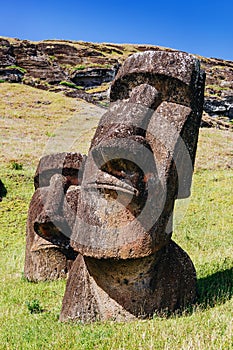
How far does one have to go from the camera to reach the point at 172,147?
4.30 metres

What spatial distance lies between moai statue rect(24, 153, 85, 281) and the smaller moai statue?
160cm

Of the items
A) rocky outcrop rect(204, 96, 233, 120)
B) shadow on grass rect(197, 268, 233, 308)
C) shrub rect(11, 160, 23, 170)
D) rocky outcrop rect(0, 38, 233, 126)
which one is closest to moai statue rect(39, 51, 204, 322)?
shadow on grass rect(197, 268, 233, 308)

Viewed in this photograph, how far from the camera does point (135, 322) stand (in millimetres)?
4234

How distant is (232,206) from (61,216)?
21.4 ft

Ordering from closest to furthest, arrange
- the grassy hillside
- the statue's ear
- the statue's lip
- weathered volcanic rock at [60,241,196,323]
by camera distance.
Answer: the grassy hillside, the statue's lip, the statue's ear, weathered volcanic rock at [60,241,196,323]

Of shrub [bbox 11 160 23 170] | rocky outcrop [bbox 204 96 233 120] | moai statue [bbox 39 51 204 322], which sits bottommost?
rocky outcrop [bbox 204 96 233 120]

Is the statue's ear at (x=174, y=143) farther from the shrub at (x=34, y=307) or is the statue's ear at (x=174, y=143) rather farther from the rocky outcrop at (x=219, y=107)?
the rocky outcrop at (x=219, y=107)

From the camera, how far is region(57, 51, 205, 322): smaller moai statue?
4.20m

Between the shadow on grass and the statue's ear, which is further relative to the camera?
the shadow on grass

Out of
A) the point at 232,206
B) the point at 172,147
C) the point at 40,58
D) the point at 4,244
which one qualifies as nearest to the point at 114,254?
the point at 172,147

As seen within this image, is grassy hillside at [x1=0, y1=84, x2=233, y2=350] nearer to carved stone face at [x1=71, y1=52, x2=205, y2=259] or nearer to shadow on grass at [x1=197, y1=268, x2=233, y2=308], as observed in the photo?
shadow on grass at [x1=197, y1=268, x2=233, y2=308]

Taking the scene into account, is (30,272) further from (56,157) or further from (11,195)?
(11,195)

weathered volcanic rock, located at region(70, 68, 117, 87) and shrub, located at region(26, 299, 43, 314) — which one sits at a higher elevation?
shrub, located at region(26, 299, 43, 314)

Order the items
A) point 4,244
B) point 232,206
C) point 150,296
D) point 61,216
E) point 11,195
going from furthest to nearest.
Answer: point 11,195 → point 232,206 → point 4,244 → point 61,216 → point 150,296
